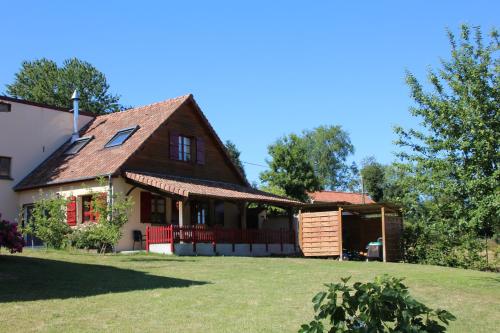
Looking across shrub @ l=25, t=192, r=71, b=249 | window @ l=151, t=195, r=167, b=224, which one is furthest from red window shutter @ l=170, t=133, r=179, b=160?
shrub @ l=25, t=192, r=71, b=249

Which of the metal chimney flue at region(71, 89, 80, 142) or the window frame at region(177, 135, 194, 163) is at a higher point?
the metal chimney flue at region(71, 89, 80, 142)

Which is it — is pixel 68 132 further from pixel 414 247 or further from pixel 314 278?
pixel 314 278

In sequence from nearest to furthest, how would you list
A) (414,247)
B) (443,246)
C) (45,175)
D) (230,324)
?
1. (230,324)
2. (443,246)
3. (414,247)
4. (45,175)

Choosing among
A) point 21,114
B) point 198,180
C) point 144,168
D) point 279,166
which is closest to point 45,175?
point 21,114

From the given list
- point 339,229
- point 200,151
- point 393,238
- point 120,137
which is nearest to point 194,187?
point 200,151

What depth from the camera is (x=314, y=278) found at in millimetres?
14586

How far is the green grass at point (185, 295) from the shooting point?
28.5 feet

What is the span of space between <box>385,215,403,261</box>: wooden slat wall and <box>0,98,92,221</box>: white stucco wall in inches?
684

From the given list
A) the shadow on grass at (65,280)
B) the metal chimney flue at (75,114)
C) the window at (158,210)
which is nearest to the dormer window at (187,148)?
the window at (158,210)

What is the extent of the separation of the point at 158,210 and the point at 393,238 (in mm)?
10221

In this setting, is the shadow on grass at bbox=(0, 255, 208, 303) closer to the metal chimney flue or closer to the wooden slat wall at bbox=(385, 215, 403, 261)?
the wooden slat wall at bbox=(385, 215, 403, 261)

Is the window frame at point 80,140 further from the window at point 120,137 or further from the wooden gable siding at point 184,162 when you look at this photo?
the wooden gable siding at point 184,162

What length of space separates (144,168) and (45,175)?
537cm

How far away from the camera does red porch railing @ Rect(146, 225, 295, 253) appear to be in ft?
74.9
